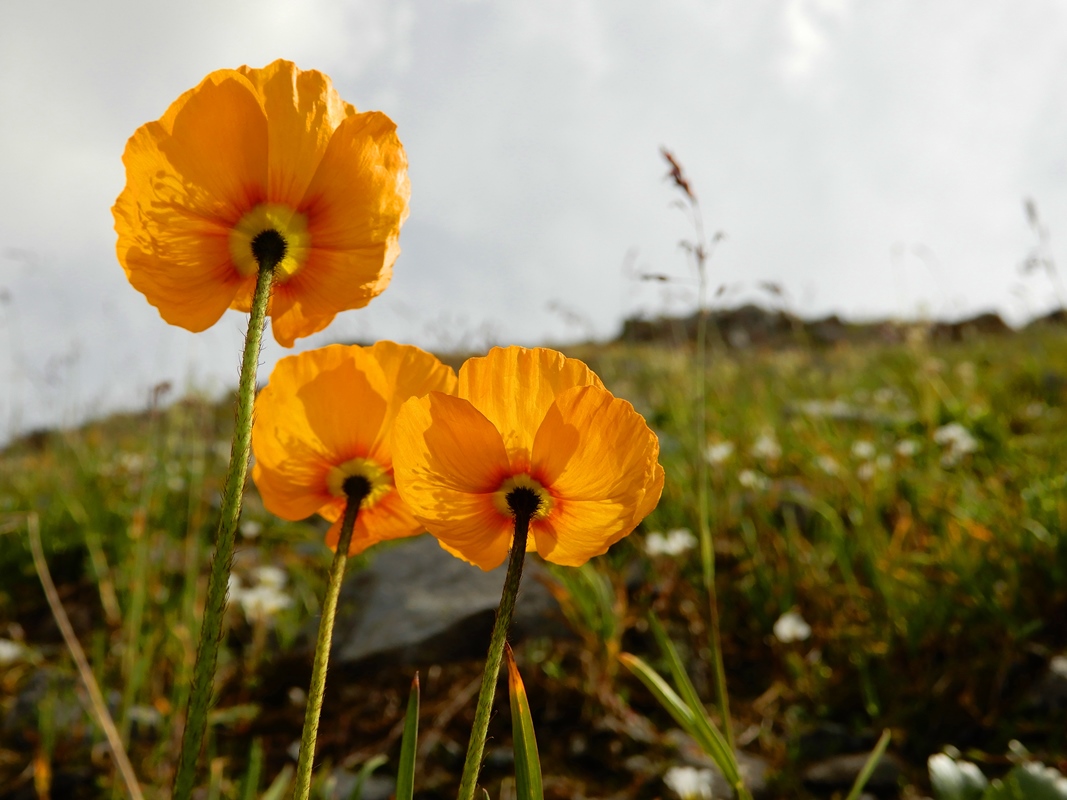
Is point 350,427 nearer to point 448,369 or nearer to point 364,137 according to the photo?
point 448,369

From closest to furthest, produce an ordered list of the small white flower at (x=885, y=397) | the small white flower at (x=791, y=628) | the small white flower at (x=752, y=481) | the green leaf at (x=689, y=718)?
the green leaf at (x=689, y=718) < the small white flower at (x=791, y=628) < the small white flower at (x=752, y=481) < the small white flower at (x=885, y=397)

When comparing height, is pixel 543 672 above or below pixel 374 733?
above

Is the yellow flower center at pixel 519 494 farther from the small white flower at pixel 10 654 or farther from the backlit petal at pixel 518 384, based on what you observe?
the small white flower at pixel 10 654

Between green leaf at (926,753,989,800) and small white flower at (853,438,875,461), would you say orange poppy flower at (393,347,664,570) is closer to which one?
green leaf at (926,753,989,800)

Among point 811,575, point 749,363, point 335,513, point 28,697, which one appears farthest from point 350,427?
point 749,363

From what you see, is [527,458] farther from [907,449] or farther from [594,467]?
[907,449]

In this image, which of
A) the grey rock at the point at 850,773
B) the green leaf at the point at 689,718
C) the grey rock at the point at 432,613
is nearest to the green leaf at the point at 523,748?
the green leaf at the point at 689,718
